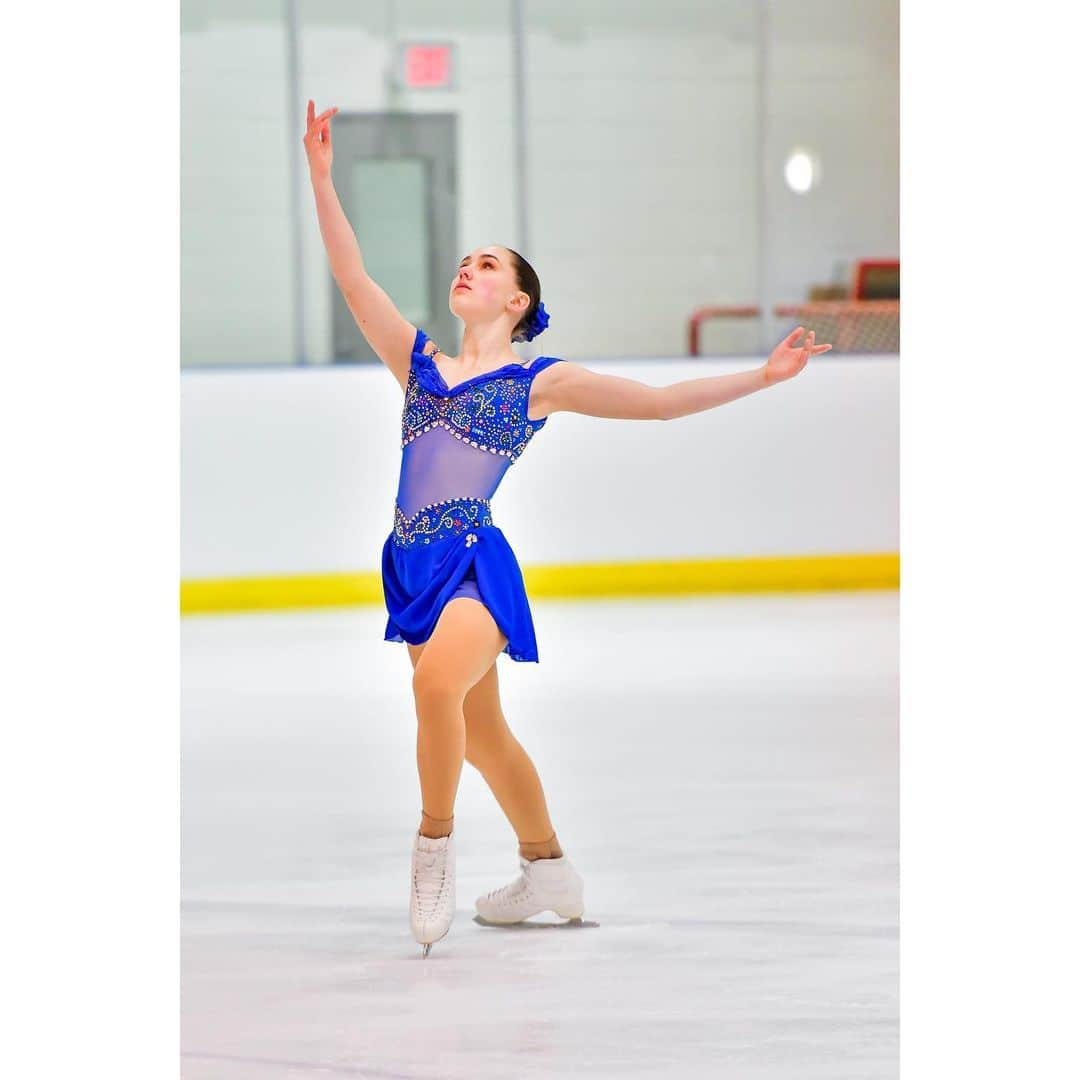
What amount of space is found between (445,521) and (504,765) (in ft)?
1.41

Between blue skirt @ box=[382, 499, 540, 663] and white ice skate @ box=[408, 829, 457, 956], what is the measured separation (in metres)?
0.33

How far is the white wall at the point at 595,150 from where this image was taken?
29.6 ft

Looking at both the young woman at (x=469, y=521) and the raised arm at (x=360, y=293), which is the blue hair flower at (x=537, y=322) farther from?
the raised arm at (x=360, y=293)

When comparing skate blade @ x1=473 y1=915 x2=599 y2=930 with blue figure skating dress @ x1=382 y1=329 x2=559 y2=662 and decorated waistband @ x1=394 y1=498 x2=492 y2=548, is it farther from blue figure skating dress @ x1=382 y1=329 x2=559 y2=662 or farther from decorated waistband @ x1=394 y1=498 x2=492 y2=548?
decorated waistband @ x1=394 y1=498 x2=492 y2=548

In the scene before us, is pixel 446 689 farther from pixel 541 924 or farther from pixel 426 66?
pixel 426 66

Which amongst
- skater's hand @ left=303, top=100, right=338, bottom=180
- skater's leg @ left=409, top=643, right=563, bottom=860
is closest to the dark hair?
skater's hand @ left=303, top=100, right=338, bottom=180

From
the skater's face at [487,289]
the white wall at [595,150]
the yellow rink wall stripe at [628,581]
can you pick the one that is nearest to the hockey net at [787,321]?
the white wall at [595,150]

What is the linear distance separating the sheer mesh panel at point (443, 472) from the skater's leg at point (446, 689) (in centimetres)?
19

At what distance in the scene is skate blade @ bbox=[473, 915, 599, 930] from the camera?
318cm
